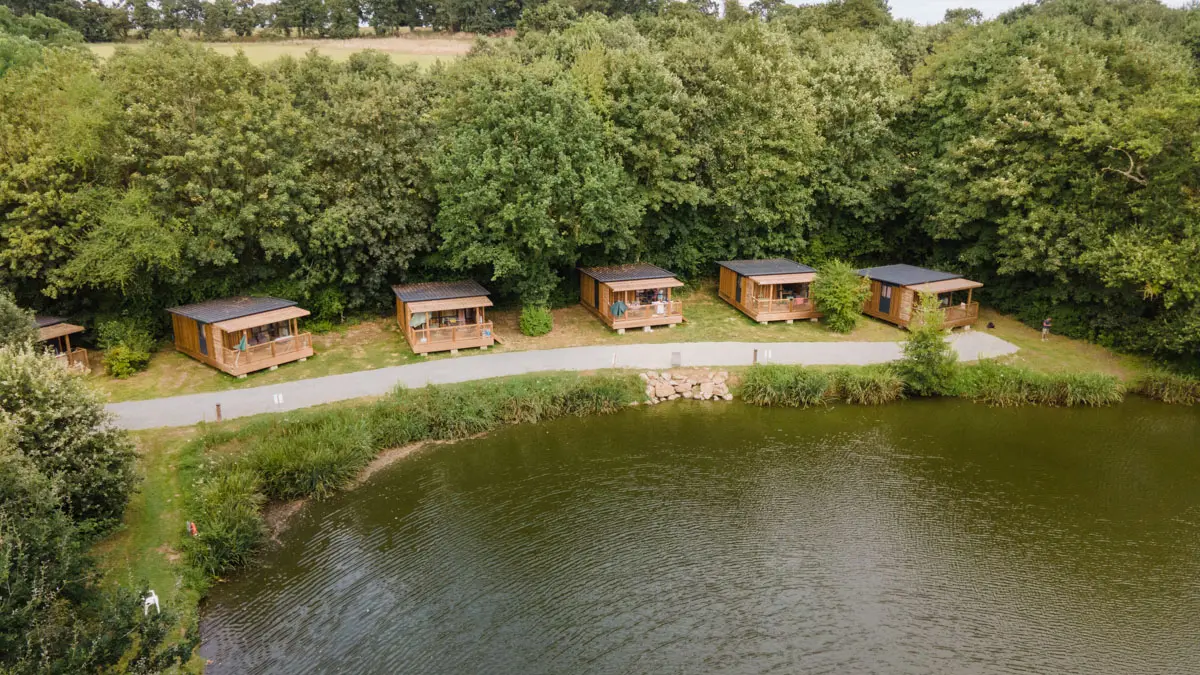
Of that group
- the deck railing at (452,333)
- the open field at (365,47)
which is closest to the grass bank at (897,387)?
the deck railing at (452,333)

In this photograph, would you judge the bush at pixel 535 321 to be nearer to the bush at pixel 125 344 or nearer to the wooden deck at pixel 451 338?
the wooden deck at pixel 451 338

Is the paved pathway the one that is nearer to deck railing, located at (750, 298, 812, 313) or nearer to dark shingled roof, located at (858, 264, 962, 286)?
dark shingled roof, located at (858, 264, 962, 286)

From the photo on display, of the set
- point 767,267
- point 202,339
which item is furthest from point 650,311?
point 202,339

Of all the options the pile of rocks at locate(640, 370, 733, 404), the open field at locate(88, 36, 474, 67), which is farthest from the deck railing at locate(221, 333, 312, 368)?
the open field at locate(88, 36, 474, 67)

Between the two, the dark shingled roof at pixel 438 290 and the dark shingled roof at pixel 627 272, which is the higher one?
the dark shingled roof at pixel 627 272

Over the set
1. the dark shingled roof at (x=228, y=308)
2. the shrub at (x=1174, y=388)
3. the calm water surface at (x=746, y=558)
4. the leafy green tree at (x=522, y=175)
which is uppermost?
the leafy green tree at (x=522, y=175)

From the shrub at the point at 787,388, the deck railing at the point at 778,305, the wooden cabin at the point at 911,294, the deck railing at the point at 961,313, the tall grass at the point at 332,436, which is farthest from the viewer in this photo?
the deck railing at the point at 778,305

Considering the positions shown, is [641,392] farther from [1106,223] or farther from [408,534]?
[1106,223]
